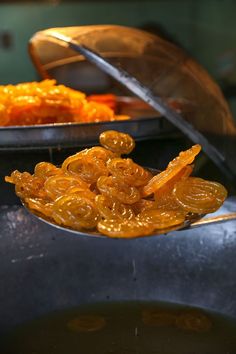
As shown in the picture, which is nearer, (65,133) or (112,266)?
(112,266)

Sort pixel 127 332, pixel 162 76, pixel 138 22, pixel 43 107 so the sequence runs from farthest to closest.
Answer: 1. pixel 138 22
2. pixel 162 76
3. pixel 43 107
4. pixel 127 332

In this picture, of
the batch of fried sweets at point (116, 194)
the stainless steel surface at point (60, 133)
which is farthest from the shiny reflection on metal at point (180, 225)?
the stainless steel surface at point (60, 133)

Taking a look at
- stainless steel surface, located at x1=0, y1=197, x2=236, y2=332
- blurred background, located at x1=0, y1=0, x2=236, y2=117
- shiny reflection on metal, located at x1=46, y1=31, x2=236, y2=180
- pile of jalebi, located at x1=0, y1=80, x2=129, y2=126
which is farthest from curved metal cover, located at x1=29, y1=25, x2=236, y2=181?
blurred background, located at x1=0, y1=0, x2=236, y2=117

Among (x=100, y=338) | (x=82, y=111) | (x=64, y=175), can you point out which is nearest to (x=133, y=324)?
(x=100, y=338)

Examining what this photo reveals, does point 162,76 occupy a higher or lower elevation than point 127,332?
higher

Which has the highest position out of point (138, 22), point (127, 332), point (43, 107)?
point (43, 107)

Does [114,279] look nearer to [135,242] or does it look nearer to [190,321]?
[135,242]

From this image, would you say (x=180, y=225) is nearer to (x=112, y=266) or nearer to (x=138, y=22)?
(x=112, y=266)

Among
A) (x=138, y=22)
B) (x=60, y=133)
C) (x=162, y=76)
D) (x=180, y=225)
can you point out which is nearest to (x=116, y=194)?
(x=180, y=225)
